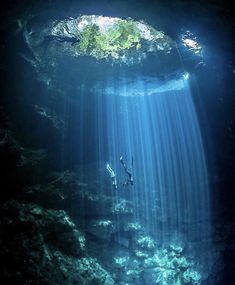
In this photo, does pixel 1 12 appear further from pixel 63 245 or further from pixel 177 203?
pixel 177 203

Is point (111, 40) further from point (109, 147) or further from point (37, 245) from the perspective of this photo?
point (37, 245)

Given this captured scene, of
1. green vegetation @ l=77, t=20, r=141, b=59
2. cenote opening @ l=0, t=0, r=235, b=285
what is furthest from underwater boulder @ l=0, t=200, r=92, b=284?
green vegetation @ l=77, t=20, r=141, b=59

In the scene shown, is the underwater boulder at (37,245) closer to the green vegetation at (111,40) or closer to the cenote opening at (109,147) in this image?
the cenote opening at (109,147)

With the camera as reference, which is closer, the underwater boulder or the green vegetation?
the underwater boulder

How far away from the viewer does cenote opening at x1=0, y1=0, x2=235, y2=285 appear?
341 inches

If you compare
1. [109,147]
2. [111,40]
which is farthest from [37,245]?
[111,40]

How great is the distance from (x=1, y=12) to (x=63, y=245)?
771 centimetres

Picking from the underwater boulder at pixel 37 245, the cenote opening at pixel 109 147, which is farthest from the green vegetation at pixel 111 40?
the underwater boulder at pixel 37 245

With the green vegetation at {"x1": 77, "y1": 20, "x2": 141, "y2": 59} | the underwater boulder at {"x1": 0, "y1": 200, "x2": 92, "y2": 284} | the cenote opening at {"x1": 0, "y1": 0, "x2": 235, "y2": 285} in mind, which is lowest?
the underwater boulder at {"x1": 0, "y1": 200, "x2": 92, "y2": 284}

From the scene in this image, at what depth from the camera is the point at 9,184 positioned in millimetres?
11039

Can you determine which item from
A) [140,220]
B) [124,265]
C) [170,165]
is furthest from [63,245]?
[170,165]

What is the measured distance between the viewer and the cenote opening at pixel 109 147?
8664 mm

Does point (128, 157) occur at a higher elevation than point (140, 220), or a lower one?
higher

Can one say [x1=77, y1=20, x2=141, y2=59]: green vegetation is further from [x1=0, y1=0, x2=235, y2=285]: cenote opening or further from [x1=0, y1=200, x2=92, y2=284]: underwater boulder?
[x1=0, y1=200, x2=92, y2=284]: underwater boulder
